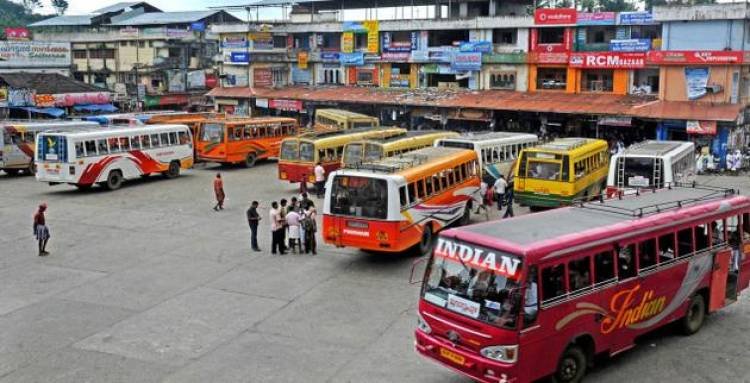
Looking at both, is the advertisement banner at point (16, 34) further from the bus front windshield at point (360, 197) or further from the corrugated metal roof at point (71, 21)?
the bus front windshield at point (360, 197)

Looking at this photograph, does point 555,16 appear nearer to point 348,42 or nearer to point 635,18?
point 635,18

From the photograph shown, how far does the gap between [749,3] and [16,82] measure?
4410 centimetres

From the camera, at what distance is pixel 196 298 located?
1453 cm

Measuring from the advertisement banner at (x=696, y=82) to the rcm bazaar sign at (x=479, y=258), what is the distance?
2751 cm

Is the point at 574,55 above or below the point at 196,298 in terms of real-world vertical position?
above

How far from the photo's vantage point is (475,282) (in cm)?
961

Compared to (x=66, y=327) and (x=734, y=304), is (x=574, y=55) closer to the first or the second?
(x=734, y=304)

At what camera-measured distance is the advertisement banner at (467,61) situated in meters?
42.8

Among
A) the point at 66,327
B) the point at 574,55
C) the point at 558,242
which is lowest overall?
the point at 66,327

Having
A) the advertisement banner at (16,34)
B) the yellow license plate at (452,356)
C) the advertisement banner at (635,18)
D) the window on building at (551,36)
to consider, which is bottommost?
the yellow license plate at (452,356)

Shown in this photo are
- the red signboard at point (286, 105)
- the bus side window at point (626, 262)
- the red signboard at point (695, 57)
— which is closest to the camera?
the bus side window at point (626, 262)

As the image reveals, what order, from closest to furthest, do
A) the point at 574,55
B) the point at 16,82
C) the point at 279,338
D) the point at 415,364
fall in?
1. the point at 415,364
2. the point at 279,338
3. the point at 574,55
4. the point at 16,82

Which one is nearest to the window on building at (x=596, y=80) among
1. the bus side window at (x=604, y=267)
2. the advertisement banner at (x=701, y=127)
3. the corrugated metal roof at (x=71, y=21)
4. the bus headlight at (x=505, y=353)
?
the advertisement banner at (x=701, y=127)

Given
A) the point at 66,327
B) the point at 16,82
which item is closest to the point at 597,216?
the point at 66,327
